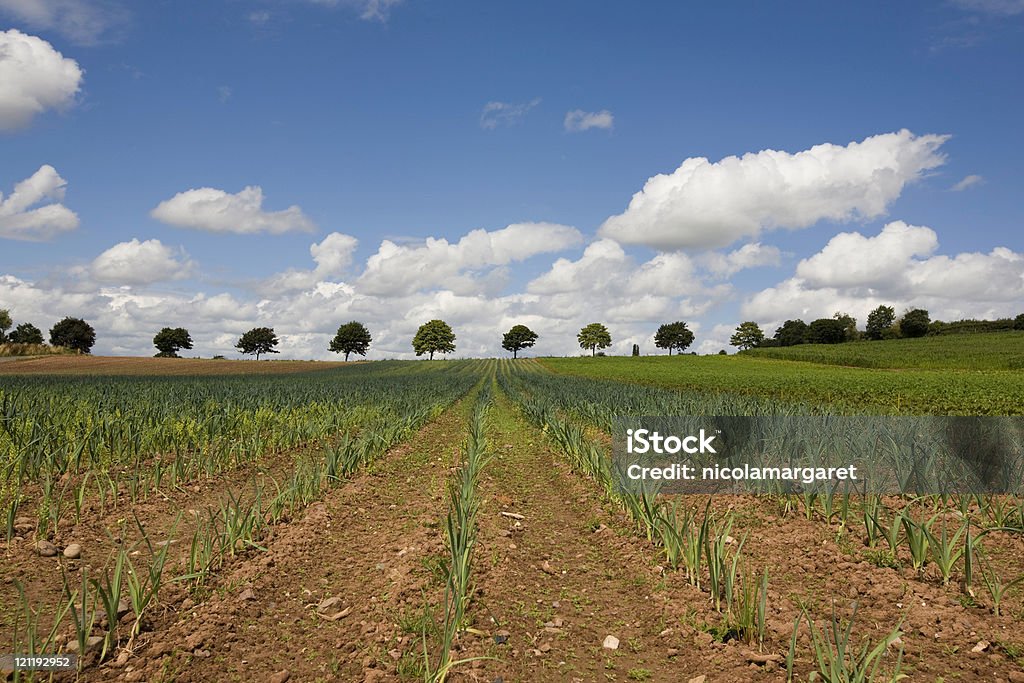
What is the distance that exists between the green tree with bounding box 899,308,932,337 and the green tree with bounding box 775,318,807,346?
3040 cm

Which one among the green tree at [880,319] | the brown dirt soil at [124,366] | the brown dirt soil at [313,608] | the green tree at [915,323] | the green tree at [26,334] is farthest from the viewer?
the green tree at [880,319]

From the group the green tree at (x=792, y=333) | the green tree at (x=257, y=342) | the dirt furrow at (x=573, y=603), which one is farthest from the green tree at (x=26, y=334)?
the green tree at (x=792, y=333)

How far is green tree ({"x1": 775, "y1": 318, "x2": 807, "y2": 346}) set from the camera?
135875mm

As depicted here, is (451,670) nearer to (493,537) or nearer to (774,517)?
(493,537)

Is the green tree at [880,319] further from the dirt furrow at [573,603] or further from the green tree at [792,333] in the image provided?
the dirt furrow at [573,603]

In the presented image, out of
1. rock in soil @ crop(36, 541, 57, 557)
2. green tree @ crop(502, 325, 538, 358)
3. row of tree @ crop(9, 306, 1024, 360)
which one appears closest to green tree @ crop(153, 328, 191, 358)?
row of tree @ crop(9, 306, 1024, 360)

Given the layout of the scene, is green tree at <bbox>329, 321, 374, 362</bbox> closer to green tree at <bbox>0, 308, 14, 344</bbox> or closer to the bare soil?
green tree at <bbox>0, 308, 14, 344</bbox>

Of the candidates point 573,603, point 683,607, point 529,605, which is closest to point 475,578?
point 529,605

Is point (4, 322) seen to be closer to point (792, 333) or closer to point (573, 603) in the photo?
point (573, 603)

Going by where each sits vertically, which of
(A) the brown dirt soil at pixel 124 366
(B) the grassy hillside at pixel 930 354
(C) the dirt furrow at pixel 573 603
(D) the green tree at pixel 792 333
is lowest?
(C) the dirt furrow at pixel 573 603

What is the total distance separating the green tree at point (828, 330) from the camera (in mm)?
126562

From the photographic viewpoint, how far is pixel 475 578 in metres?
5.18

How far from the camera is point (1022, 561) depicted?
5.59m

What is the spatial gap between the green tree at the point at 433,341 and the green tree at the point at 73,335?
200 ft
